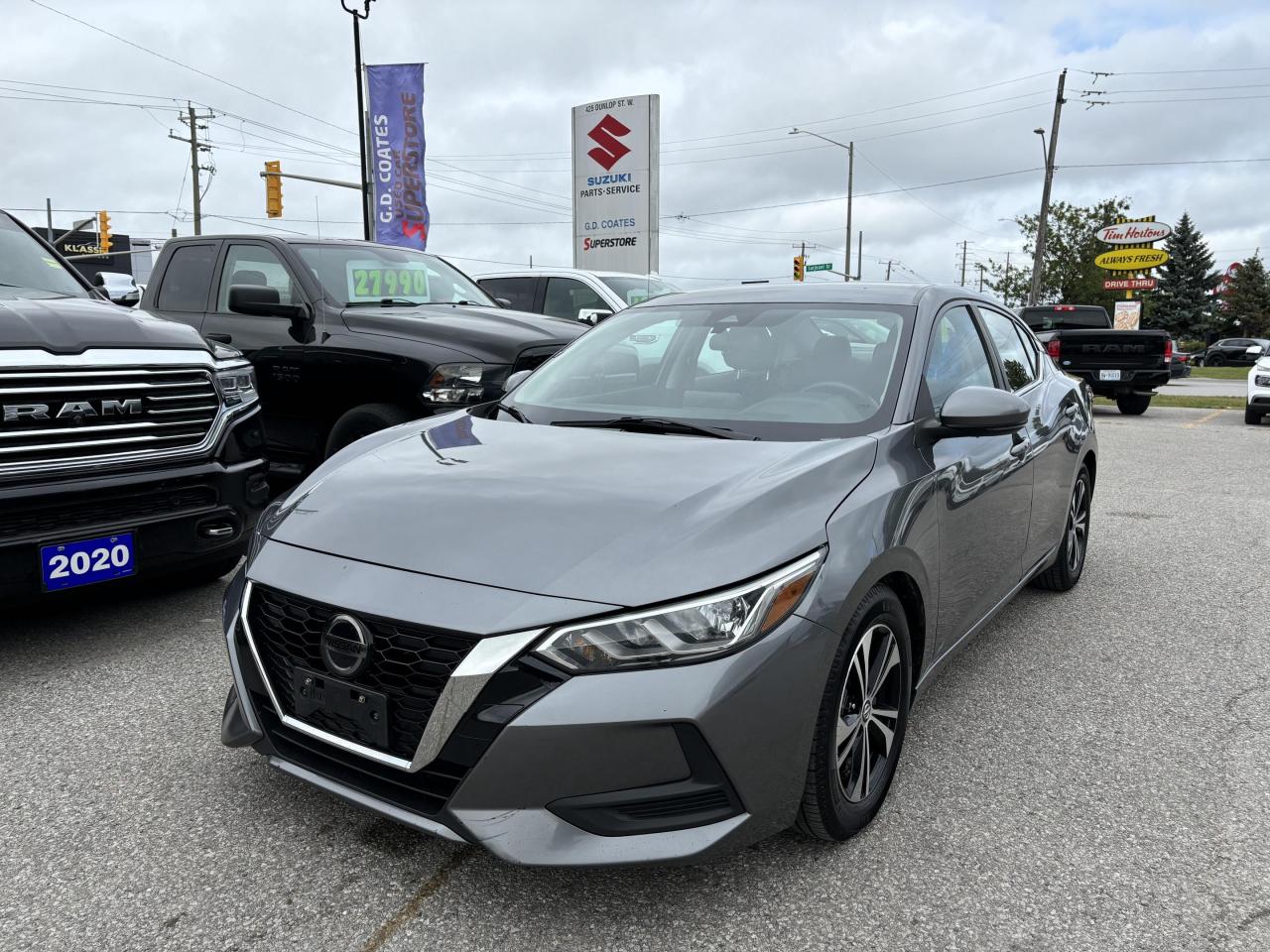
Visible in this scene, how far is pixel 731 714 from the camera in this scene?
2.06 m

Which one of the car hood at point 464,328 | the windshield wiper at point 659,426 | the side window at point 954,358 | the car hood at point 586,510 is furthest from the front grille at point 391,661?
the car hood at point 464,328

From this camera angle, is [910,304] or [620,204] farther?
[620,204]

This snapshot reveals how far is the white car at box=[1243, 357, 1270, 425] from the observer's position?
46.2 ft

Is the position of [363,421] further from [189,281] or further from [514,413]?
[514,413]

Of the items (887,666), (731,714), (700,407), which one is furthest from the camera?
(700,407)

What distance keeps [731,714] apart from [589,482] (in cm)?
76

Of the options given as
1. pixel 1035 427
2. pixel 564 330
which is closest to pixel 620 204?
pixel 564 330

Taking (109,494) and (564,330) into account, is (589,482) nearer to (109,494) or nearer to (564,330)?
(109,494)

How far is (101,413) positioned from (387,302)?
3063 millimetres

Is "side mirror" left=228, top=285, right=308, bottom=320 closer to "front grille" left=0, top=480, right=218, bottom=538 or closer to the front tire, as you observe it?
"front grille" left=0, top=480, right=218, bottom=538

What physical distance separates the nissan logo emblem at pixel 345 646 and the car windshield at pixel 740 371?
49.8 inches

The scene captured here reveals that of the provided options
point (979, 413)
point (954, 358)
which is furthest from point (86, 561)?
point (954, 358)

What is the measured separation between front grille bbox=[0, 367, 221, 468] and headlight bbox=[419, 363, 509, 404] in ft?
5.07

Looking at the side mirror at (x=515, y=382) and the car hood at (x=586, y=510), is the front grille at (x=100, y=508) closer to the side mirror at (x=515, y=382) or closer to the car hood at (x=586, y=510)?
the car hood at (x=586, y=510)
